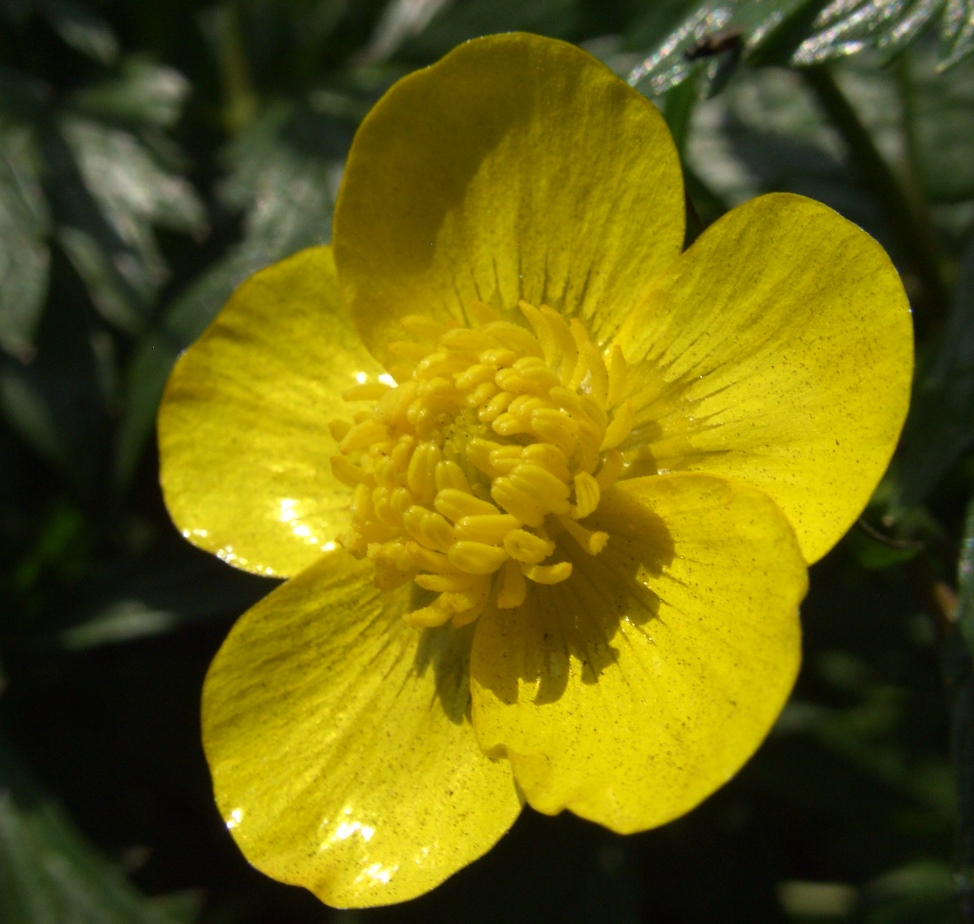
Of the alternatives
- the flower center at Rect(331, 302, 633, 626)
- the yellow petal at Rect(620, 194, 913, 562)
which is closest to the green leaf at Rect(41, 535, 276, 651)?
the flower center at Rect(331, 302, 633, 626)

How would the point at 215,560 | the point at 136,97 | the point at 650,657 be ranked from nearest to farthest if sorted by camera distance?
the point at 650,657, the point at 215,560, the point at 136,97

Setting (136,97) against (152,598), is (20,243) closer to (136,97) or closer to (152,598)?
(136,97)

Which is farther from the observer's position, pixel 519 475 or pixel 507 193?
pixel 507 193

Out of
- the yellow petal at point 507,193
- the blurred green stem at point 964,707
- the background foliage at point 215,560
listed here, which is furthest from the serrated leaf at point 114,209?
the blurred green stem at point 964,707

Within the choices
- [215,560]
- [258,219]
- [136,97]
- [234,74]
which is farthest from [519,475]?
[234,74]

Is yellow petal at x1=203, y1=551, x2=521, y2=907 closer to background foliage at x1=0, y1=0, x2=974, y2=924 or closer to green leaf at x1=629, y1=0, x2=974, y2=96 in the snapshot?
background foliage at x1=0, y1=0, x2=974, y2=924

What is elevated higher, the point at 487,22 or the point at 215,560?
the point at 487,22

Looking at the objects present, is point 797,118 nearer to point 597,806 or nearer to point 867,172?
point 867,172
